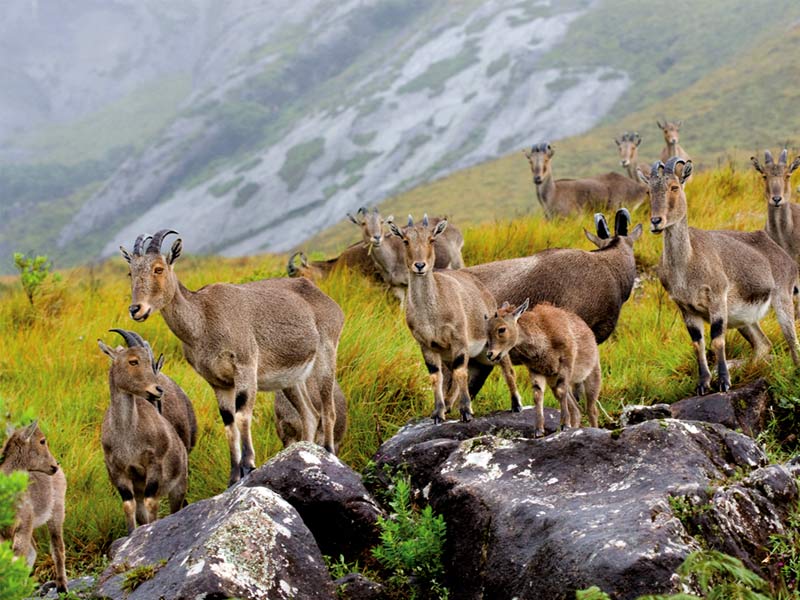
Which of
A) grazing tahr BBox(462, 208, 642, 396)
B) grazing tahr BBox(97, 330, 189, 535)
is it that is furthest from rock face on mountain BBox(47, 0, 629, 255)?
grazing tahr BBox(97, 330, 189, 535)

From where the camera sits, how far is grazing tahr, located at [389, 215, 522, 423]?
819 cm

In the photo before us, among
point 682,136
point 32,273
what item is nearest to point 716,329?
point 32,273

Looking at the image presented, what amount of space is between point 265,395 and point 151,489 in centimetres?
239

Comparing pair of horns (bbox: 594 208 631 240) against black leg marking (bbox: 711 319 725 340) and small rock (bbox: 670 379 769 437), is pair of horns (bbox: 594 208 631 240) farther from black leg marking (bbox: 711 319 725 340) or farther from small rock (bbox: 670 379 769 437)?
small rock (bbox: 670 379 769 437)

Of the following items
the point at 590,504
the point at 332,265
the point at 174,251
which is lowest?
the point at 332,265

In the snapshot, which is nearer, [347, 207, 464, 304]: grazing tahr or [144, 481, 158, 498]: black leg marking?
[144, 481, 158, 498]: black leg marking

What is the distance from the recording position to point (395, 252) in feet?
49.4

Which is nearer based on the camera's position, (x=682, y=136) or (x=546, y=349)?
(x=546, y=349)

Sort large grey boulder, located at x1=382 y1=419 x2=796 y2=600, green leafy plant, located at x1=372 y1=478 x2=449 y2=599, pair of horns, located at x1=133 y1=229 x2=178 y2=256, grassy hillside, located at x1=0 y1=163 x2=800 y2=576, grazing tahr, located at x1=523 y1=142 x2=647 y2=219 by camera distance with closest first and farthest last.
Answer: large grey boulder, located at x1=382 y1=419 x2=796 y2=600 < green leafy plant, located at x1=372 y1=478 x2=449 y2=599 < pair of horns, located at x1=133 y1=229 x2=178 y2=256 < grassy hillside, located at x1=0 y1=163 x2=800 y2=576 < grazing tahr, located at x1=523 y1=142 x2=647 y2=219

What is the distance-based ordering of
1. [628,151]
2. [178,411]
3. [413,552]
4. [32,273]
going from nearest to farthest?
1. [413,552]
2. [178,411]
3. [32,273]
4. [628,151]

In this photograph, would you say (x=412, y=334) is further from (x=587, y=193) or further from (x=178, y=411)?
(x=587, y=193)

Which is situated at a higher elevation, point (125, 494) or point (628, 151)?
point (125, 494)

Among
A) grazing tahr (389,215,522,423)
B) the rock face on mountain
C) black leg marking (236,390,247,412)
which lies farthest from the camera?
the rock face on mountain

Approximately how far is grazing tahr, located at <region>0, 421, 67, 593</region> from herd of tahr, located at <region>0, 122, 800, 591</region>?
11 mm
